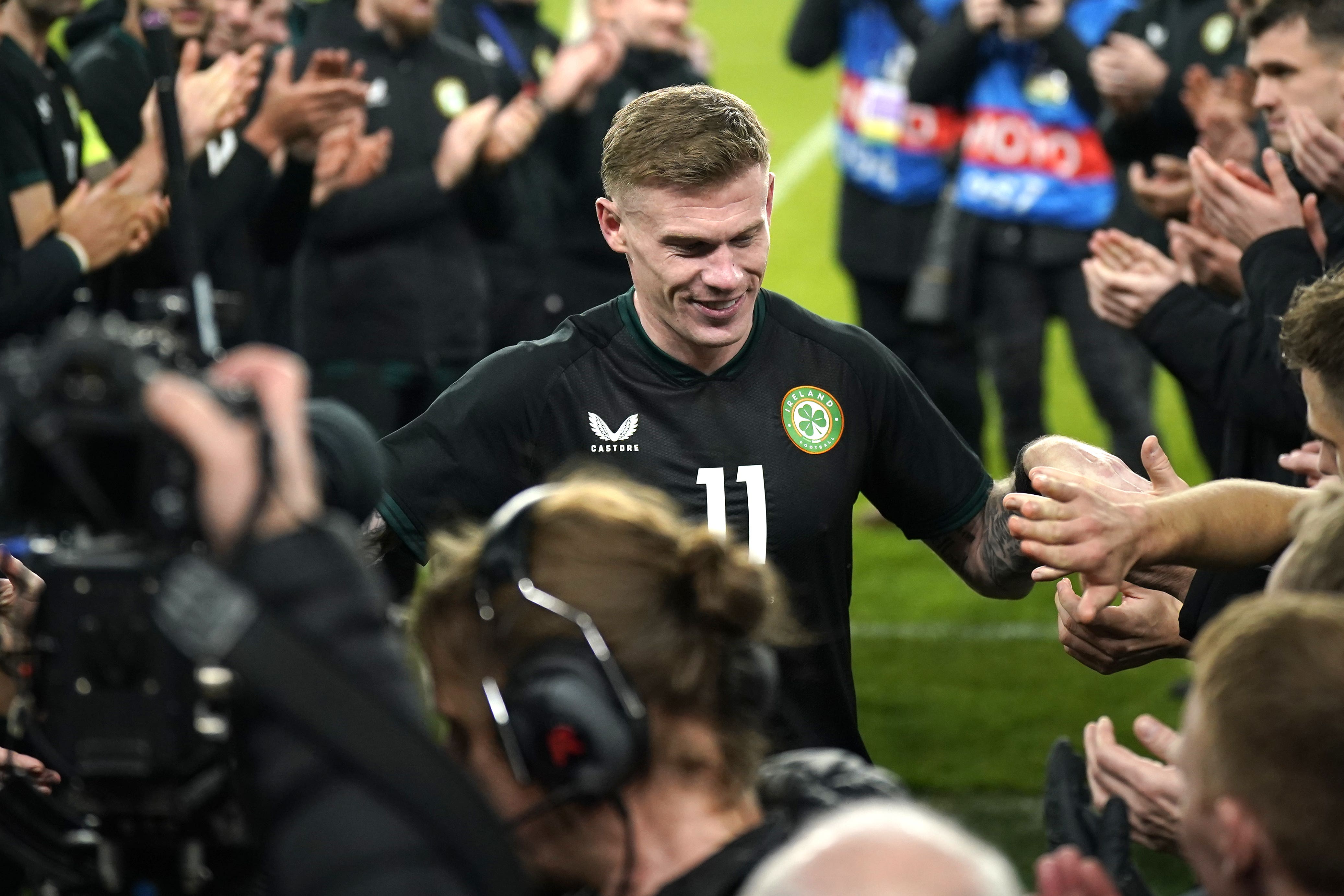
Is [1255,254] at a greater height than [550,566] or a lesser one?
lesser

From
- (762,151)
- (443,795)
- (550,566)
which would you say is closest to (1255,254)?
(762,151)

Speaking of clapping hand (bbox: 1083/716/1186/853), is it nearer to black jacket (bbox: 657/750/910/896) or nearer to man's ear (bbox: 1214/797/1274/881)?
black jacket (bbox: 657/750/910/896)

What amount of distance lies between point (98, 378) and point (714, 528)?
175cm

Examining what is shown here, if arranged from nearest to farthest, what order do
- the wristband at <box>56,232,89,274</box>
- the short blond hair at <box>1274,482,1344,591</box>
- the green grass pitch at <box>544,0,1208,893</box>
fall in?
the short blond hair at <box>1274,482,1344,591</box> → the wristband at <box>56,232,89,274</box> → the green grass pitch at <box>544,0,1208,893</box>

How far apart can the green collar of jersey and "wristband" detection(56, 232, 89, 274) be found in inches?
92.2

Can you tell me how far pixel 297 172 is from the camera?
22.3 ft

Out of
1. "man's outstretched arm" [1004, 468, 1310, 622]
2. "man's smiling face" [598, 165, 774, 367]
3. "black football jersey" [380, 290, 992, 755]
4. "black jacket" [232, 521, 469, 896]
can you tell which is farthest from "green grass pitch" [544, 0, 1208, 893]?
"black jacket" [232, 521, 469, 896]

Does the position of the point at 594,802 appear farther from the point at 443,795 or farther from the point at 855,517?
the point at 855,517

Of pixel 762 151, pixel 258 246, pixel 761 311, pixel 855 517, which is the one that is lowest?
pixel 855 517

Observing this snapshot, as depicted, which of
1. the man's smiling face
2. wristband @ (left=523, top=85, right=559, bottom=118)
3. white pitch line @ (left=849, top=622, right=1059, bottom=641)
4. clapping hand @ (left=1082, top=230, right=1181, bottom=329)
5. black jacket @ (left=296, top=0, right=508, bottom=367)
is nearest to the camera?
the man's smiling face

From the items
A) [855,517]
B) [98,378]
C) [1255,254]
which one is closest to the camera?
[98,378]

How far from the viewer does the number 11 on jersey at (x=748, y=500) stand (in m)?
3.39

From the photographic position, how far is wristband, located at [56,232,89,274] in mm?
5207

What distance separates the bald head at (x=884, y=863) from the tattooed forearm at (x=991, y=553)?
161 cm
